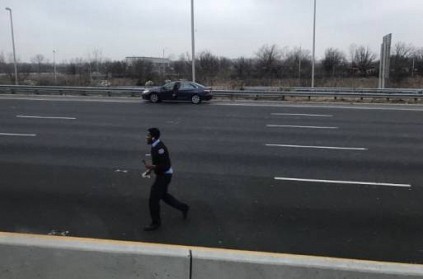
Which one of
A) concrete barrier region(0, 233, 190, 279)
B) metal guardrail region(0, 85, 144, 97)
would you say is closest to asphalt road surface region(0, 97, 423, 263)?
concrete barrier region(0, 233, 190, 279)

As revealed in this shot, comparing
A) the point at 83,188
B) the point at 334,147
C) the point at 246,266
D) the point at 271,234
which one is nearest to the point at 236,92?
the point at 334,147

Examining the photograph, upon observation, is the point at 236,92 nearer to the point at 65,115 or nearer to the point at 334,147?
the point at 65,115

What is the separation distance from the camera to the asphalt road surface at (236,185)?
20.6 ft

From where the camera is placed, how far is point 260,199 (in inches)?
313

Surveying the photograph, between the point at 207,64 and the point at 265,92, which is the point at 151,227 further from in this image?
the point at 207,64

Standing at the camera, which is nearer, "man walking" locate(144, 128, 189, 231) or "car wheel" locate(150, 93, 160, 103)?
"man walking" locate(144, 128, 189, 231)

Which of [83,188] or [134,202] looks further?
[83,188]

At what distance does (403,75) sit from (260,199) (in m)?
57.6

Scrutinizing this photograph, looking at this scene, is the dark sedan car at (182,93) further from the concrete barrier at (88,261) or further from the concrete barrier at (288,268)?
the concrete barrier at (288,268)

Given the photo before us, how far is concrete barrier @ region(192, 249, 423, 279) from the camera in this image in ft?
11.6

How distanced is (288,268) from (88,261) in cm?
160

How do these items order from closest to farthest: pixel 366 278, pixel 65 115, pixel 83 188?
pixel 366 278
pixel 83 188
pixel 65 115

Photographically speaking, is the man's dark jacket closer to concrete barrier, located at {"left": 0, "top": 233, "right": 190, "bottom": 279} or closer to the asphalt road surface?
the asphalt road surface

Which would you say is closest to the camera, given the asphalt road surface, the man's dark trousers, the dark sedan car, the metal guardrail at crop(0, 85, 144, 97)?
the asphalt road surface
